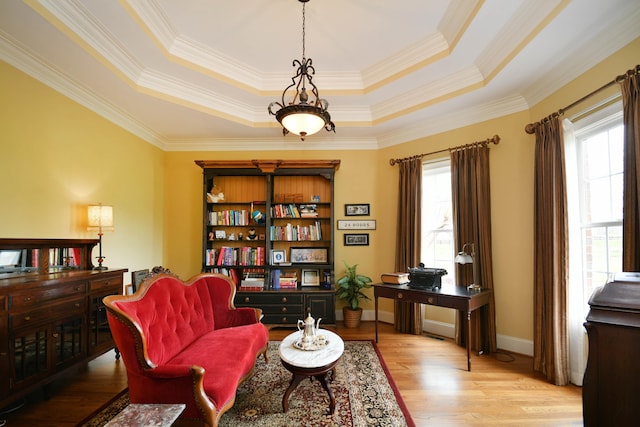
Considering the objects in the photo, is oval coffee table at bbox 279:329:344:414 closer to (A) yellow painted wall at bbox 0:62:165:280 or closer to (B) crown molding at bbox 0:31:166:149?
(A) yellow painted wall at bbox 0:62:165:280

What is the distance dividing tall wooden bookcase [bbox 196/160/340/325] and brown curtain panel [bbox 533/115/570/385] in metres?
2.44

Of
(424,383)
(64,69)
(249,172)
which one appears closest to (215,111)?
(249,172)

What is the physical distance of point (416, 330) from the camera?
3.95 m

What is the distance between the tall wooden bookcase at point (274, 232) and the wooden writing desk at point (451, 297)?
3.46 feet

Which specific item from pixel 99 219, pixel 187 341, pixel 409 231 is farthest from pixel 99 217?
pixel 409 231

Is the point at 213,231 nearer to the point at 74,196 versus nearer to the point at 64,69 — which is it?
the point at 74,196

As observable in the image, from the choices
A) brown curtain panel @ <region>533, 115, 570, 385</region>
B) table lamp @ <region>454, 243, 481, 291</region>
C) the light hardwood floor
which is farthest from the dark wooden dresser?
table lamp @ <region>454, 243, 481, 291</region>

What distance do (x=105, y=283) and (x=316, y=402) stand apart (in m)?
2.40

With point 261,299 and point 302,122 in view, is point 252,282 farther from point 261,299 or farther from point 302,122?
point 302,122

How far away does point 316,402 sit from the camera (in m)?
2.35

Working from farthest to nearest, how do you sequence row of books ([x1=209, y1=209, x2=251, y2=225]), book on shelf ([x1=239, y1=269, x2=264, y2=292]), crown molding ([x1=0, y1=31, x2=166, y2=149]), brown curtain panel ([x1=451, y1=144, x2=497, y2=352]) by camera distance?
1. row of books ([x1=209, y1=209, x2=251, y2=225])
2. book on shelf ([x1=239, y1=269, x2=264, y2=292])
3. brown curtain panel ([x1=451, y1=144, x2=497, y2=352])
4. crown molding ([x1=0, y1=31, x2=166, y2=149])

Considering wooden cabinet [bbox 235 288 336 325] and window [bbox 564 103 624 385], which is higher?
window [bbox 564 103 624 385]

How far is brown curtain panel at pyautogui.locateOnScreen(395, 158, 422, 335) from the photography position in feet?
13.2

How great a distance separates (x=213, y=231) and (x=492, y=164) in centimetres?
411
